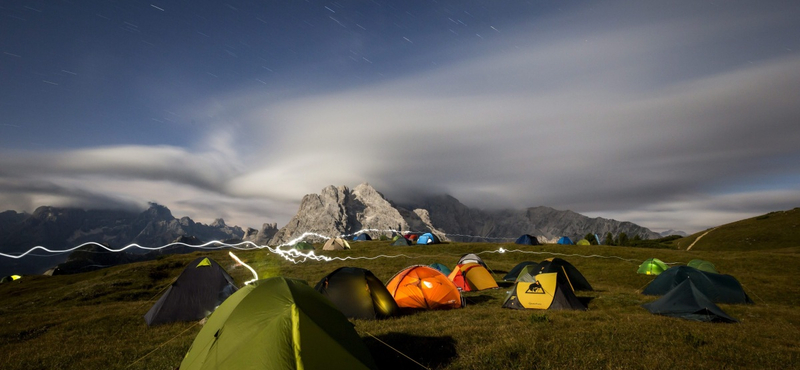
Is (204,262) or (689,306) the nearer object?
(689,306)

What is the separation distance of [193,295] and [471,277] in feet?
60.5

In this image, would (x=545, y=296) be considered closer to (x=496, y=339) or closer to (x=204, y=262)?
(x=496, y=339)

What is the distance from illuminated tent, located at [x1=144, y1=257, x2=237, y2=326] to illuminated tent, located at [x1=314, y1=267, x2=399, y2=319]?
18.3 feet

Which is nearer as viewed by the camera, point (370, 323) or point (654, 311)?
point (370, 323)

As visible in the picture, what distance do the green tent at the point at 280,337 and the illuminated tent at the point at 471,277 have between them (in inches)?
721

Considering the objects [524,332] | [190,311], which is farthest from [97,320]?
[524,332]

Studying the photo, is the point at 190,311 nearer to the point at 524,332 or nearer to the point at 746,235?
the point at 524,332

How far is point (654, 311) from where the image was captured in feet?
51.2

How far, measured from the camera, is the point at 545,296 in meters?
16.9

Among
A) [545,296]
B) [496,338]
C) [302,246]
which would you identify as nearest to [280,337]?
[496,338]

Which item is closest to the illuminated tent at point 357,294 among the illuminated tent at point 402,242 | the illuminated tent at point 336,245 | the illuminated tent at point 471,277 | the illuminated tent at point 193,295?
the illuminated tent at point 193,295

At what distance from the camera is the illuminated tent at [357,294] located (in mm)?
14289

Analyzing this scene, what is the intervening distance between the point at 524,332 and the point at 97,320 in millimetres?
19852

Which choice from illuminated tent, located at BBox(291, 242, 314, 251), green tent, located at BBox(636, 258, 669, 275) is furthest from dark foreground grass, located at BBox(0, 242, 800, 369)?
illuminated tent, located at BBox(291, 242, 314, 251)
